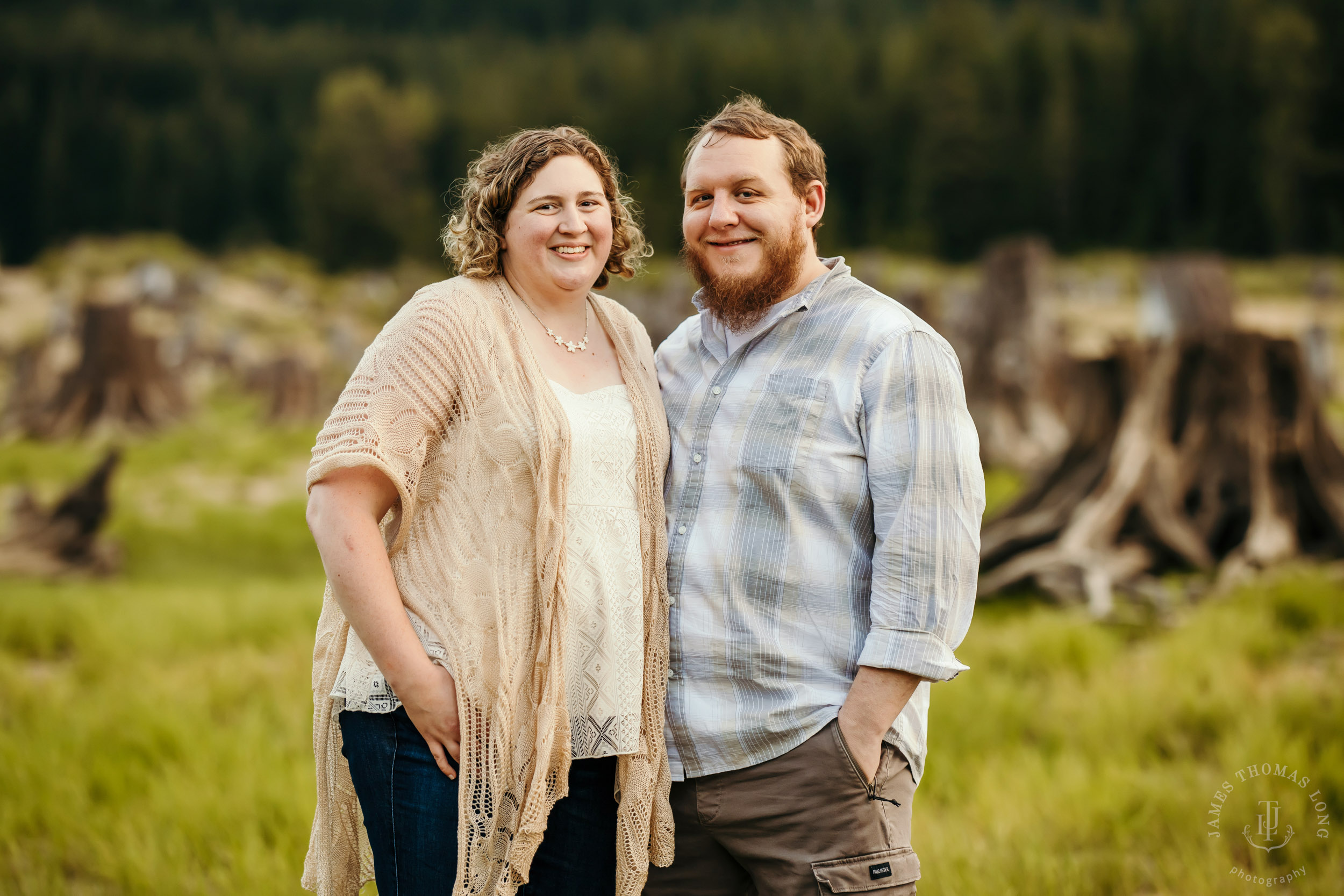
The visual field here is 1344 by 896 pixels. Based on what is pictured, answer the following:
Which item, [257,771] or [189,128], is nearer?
[257,771]

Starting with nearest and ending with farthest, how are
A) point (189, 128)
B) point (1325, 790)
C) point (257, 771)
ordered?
point (1325, 790)
point (257, 771)
point (189, 128)

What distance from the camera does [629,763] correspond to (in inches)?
84.9

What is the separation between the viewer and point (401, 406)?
205cm

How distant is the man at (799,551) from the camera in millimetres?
2109

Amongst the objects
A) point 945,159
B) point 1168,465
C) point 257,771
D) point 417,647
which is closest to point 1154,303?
point 1168,465

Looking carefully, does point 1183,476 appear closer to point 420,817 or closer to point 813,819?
point 813,819

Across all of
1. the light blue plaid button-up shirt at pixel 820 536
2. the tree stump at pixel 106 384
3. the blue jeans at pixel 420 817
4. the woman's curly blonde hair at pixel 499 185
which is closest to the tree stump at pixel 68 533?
the tree stump at pixel 106 384

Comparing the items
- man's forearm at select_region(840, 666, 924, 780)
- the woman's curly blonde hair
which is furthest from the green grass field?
the woman's curly blonde hair

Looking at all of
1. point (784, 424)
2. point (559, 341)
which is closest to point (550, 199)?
point (559, 341)

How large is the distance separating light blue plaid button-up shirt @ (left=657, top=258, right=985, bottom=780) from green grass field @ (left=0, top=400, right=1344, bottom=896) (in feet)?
4.96

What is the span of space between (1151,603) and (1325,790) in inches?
102

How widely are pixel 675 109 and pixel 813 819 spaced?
56.1 m

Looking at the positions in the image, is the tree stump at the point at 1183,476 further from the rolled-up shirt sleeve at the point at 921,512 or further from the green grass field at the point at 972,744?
the rolled-up shirt sleeve at the point at 921,512

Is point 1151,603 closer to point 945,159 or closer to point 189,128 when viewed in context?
point 945,159
